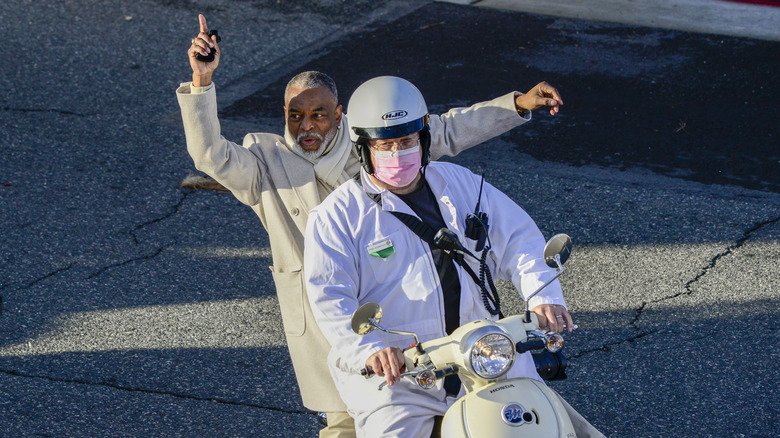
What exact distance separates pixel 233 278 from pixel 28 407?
5.10 feet

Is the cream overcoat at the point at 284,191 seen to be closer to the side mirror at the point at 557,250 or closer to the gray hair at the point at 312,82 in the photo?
the gray hair at the point at 312,82

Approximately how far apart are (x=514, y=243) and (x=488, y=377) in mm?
710

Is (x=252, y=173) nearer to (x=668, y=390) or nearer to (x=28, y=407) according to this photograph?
(x=28, y=407)

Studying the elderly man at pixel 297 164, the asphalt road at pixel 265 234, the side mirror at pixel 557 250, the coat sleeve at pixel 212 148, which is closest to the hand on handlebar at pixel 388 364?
the side mirror at pixel 557 250

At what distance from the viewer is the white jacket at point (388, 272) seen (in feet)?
10.8

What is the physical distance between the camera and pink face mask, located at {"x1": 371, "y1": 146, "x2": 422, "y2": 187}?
3.47 meters

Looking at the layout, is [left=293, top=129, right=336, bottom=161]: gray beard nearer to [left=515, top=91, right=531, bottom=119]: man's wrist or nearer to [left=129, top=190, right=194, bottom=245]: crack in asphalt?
[left=515, top=91, right=531, bottom=119]: man's wrist

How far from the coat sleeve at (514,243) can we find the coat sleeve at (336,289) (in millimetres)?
535

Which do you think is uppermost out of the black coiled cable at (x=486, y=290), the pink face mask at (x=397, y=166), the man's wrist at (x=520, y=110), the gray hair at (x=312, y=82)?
the gray hair at (x=312, y=82)

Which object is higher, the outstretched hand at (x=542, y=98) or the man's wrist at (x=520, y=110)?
the outstretched hand at (x=542, y=98)

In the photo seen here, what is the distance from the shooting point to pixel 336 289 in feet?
10.8

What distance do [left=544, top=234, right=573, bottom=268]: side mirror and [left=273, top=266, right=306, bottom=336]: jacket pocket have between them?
1153mm

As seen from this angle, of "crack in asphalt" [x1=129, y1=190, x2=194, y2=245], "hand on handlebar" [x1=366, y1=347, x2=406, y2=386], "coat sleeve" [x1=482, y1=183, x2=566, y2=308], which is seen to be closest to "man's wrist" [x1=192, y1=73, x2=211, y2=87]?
"coat sleeve" [x1=482, y1=183, x2=566, y2=308]

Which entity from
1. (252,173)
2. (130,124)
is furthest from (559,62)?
(252,173)
